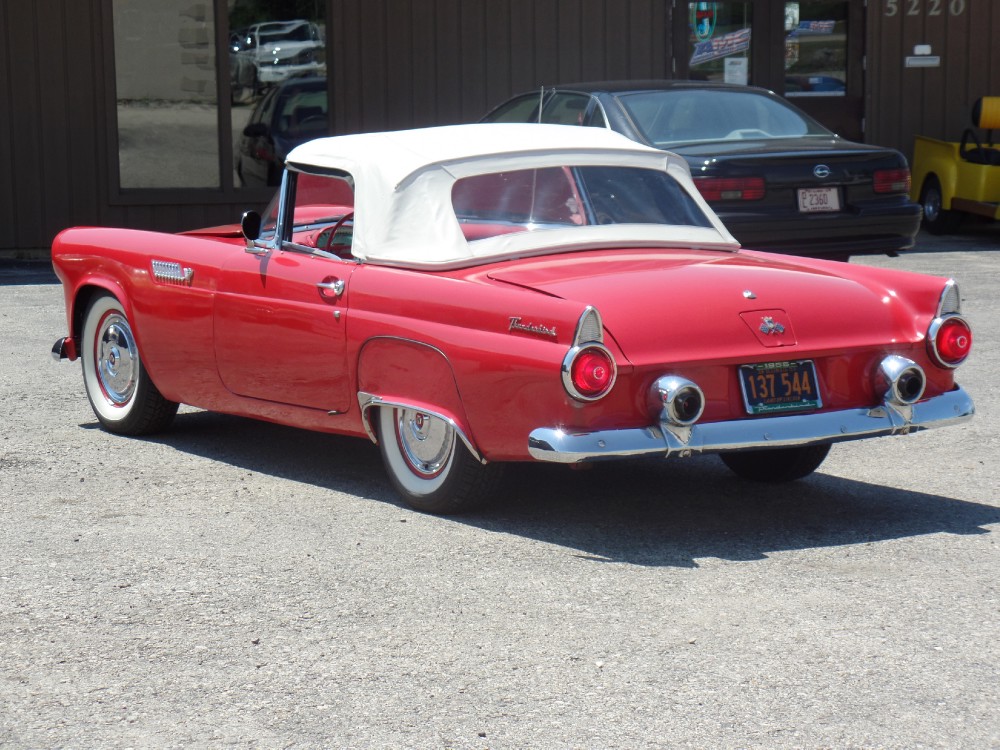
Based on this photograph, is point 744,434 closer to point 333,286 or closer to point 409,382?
point 409,382

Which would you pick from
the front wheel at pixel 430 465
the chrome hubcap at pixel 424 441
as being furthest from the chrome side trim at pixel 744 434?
the chrome hubcap at pixel 424 441

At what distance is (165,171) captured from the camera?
49.9ft

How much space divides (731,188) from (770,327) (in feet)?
15.7

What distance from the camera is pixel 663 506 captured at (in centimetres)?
564

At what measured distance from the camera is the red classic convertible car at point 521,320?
16.2 ft

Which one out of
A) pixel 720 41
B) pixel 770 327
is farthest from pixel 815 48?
pixel 770 327

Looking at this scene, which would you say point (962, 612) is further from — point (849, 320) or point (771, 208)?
point (771, 208)

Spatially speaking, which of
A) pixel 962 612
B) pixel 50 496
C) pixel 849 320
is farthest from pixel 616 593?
pixel 50 496

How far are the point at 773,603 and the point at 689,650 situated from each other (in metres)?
0.47

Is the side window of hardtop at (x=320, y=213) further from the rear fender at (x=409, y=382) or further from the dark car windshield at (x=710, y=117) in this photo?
the dark car windshield at (x=710, y=117)

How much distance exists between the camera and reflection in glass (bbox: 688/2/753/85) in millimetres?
16984

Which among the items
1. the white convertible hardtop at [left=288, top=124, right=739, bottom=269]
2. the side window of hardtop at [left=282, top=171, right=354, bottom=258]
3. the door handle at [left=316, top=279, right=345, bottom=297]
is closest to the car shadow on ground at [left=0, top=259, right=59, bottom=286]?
the side window of hardtop at [left=282, top=171, right=354, bottom=258]

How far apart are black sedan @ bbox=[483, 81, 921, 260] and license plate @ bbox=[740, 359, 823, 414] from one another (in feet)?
15.1

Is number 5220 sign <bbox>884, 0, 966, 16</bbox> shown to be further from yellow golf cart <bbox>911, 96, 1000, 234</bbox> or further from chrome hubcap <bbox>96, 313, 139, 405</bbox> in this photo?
chrome hubcap <bbox>96, 313, 139, 405</bbox>
